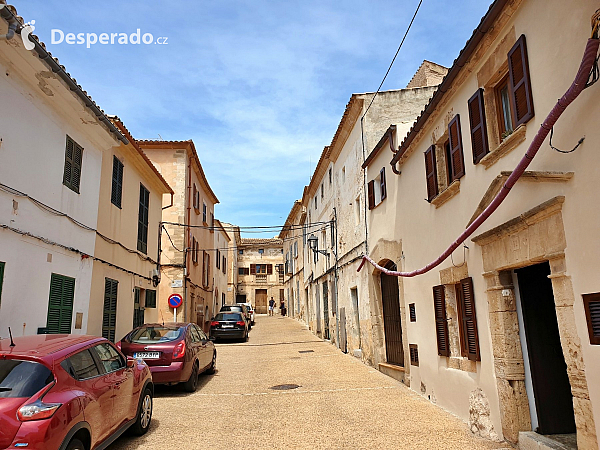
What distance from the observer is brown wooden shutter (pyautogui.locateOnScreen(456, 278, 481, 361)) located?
665 centimetres

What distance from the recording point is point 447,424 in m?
6.67

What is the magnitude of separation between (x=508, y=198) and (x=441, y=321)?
293 cm

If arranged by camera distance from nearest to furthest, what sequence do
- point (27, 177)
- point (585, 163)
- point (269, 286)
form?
point (585, 163)
point (27, 177)
point (269, 286)

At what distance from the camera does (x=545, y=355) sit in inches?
224

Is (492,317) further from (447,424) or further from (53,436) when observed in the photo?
(53,436)

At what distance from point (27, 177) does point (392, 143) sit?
7.33m

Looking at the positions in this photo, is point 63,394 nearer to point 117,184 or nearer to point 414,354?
point 414,354

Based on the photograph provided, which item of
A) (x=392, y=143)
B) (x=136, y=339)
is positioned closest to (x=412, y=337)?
(x=392, y=143)

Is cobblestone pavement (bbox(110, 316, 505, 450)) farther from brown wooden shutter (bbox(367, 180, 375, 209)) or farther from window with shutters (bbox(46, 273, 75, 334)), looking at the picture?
brown wooden shutter (bbox(367, 180, 375, 209))

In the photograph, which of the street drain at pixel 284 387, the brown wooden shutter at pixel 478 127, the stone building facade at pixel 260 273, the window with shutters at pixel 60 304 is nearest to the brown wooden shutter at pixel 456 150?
the brown wooden shutter at pixel 478 127

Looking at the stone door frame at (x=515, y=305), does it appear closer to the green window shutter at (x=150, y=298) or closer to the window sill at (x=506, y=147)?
the window sill at (x=506, y=147)

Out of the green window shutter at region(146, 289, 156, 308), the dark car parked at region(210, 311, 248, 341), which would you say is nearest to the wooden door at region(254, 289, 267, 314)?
the dark car parked at region(210, 311, 248, 341)

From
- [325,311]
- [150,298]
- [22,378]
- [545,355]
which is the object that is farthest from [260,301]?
[22,378]

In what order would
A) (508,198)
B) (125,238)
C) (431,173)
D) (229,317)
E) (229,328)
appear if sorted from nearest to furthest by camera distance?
(508,198), (431,173), (125,238), (229,328), (229,317)
